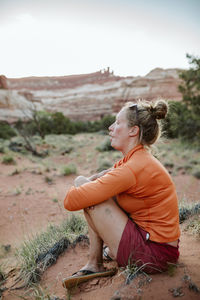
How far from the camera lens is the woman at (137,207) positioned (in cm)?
159

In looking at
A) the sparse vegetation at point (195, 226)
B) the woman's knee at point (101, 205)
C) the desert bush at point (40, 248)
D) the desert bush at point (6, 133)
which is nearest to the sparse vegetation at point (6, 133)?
the desert bush at point (6, 133)

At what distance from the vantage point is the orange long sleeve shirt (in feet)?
5.15

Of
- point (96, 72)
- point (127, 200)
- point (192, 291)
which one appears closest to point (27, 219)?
point (127, 200)

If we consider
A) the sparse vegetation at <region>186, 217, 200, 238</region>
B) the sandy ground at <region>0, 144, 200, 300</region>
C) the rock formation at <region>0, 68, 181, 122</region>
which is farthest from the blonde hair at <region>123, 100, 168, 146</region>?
the rock formation at <region>0, 68, 181, 122</region>

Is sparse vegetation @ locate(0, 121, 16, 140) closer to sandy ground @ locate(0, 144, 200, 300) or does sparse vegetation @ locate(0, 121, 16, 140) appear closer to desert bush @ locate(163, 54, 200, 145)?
sandy ground @ locate(0, 144, 200, 300)

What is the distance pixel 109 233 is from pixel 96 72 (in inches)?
2473

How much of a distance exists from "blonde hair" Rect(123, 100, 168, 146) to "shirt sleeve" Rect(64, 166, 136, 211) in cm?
43

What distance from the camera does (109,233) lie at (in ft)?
5.54

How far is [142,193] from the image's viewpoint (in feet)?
5.35

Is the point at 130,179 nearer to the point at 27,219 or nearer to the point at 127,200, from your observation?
the point at 127,200

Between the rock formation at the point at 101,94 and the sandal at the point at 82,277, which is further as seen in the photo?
the rock formation at the point at 101,94

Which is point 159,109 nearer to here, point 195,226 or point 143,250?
point 143,250

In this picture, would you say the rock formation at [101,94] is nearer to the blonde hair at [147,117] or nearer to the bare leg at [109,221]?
the blonde hair at [147,117]

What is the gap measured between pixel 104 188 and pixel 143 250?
1.97ft
